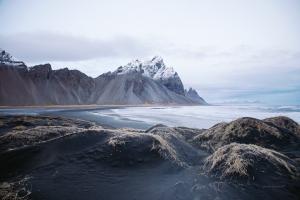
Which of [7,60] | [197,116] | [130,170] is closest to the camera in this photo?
[130,170]

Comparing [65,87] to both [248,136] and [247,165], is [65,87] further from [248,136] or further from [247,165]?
[247,165]

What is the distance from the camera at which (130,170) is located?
6.64 meters

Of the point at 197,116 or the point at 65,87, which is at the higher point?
the point at 65,87

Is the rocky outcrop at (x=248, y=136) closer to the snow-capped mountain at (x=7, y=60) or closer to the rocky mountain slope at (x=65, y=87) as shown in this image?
the rocky mountain slope at (x=65, y=87)

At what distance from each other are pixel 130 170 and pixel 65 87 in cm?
14190

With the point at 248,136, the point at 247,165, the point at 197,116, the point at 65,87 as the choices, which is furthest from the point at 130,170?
the point at 65,87

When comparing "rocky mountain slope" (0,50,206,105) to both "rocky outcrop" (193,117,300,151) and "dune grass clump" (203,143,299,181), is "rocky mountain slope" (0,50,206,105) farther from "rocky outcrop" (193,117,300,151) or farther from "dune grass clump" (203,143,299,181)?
"dune grass clump" (203,143,299,181)

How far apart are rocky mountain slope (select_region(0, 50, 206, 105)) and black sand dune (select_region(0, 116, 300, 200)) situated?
4437 inches

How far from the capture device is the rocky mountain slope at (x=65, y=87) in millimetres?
119312

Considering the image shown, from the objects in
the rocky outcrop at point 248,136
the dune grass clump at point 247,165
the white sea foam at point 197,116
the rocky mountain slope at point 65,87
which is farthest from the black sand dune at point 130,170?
the rocky mountain slope at point 65,87

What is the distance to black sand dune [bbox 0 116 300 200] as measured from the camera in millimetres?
5707

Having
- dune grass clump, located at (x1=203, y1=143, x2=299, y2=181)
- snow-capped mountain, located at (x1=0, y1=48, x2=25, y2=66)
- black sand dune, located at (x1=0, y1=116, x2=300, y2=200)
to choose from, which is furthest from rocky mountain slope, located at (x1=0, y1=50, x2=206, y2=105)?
dune grass clump, located at (x1=203, y1=143, x2=299, y2=181)

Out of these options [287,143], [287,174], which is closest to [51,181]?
[287,174]

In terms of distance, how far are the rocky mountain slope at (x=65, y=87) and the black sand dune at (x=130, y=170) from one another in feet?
370
